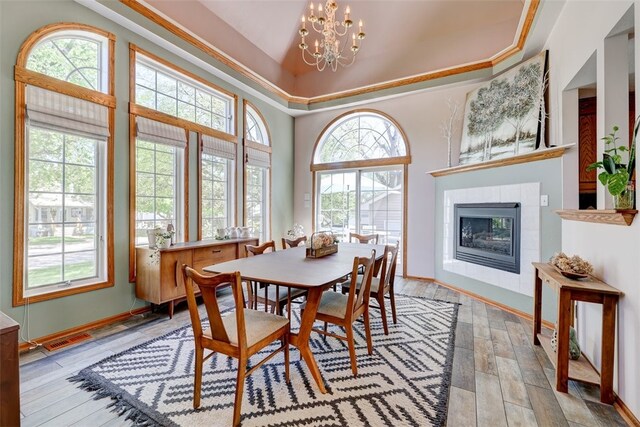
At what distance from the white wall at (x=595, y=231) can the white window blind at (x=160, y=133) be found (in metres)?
4.13

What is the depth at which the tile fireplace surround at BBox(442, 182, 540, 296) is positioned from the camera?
3092mm

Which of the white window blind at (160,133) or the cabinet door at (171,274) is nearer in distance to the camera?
the cabinet door at (171,274)

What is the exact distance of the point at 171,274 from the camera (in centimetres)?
305

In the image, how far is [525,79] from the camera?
11.4 ft

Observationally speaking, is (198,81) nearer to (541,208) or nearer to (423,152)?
(423,152)

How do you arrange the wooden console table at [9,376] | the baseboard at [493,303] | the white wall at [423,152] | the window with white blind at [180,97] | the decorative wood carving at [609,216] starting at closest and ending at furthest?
the wooden console table at [9,376] → the decorative wood carving at [609,216] → the baseboard at [493,303] → the window with white blind at [180,97] → the white wall at [423,152]

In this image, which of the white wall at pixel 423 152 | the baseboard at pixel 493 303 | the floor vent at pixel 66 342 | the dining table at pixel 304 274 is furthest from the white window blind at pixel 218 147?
the baseboard at pixel 493 303

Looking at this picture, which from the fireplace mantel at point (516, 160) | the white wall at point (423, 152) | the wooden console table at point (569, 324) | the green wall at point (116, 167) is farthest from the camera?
the white wall at point (423, 152)

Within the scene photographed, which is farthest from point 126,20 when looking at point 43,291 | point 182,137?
point 43,291

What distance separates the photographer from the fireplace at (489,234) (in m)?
Result: 3.31

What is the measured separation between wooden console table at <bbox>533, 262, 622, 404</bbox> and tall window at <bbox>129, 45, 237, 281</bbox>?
3874 millimetres

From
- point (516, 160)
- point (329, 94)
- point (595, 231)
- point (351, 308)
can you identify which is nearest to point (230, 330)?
point (351, 308)

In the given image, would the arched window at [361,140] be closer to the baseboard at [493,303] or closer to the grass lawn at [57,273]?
the baseboard at [493,303]

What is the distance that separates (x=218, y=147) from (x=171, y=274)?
1.97 meters
